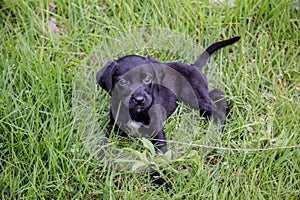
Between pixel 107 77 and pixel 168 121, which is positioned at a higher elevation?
pixel 107 77

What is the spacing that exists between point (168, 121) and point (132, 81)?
70 centimetres

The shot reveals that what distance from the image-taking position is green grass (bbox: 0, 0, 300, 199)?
11.1 feet

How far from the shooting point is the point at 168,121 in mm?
3801

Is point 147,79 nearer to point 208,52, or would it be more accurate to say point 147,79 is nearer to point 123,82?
point 123,82

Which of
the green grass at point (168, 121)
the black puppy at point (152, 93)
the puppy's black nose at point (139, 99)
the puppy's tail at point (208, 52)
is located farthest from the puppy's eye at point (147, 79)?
the puppy's tail at point (208, 52)

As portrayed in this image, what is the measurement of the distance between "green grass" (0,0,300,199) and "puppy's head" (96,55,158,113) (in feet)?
1.50

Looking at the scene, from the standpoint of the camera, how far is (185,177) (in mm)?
3475

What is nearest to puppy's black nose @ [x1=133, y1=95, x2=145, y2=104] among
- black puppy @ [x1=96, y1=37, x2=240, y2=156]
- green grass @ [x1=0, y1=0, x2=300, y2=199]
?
black puppy @ [x1=96, y1=37, x2=240, y2=156]

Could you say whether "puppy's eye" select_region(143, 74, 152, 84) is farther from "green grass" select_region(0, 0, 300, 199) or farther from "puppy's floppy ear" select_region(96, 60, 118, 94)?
"green grass" select_region(0, 0, 300, 199)

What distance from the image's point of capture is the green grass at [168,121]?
3369 mm

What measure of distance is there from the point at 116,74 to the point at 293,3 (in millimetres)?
2162

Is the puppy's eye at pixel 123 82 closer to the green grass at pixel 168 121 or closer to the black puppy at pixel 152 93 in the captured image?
the black puppy at pixel 152 93

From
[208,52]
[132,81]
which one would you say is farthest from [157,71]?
[208,52]

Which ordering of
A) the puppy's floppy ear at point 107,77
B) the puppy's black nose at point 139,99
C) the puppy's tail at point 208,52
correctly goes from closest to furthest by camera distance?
the puppy's black nose at point 139,99 → the puppy's floppy ear at point 107,77 → the puppy's tail at point 208,52
